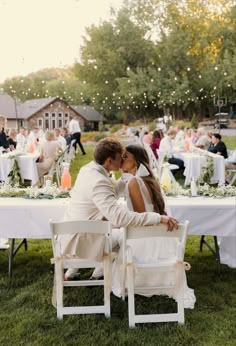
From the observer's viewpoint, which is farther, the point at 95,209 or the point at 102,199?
the point at 95,209

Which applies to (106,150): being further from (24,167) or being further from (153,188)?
(24,167)

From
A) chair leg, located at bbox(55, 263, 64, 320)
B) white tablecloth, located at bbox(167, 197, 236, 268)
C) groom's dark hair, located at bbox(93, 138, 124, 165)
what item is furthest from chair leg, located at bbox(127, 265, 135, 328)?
white tablecloth, located at bbox(167, 197, 236, 268)

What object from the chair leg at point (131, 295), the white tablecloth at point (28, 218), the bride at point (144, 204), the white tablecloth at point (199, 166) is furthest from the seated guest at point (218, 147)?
the chair leg at point (131, 295)

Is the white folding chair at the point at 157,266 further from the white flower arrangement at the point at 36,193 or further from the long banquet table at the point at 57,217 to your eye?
the white flower arrangement at the point at 36,193

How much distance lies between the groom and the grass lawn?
54cm

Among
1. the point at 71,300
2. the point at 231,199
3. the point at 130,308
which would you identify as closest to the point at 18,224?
the point at 71,300

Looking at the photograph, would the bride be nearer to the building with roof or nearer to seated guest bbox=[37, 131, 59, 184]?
seated guest bbox=[37, 131, 59, 184]

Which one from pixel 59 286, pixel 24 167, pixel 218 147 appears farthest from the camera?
pixel 218 147

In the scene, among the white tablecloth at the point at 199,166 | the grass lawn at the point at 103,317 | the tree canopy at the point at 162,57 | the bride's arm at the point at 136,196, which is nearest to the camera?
the grass lawn at the point at 103,317

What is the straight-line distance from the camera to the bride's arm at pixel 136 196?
139 inches

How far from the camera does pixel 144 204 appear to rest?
3.56 meters

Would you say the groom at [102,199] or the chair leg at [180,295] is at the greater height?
the groom at [102,199]

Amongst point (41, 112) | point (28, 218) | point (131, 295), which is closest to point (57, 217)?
point (28, 218)

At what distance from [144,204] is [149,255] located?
377 mm
